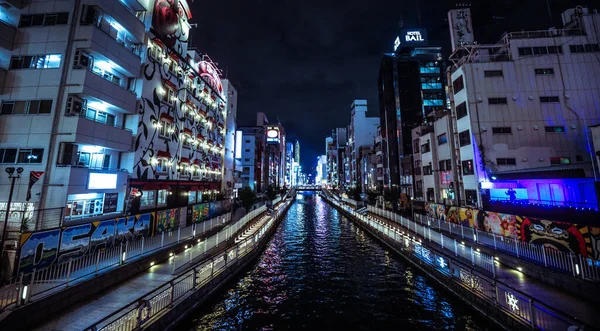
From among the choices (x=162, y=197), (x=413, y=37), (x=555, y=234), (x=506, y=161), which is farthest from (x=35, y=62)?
(x=413, y=37)

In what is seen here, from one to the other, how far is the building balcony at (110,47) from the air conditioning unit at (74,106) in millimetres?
4286

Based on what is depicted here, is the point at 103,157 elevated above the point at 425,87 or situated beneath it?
situated beneath

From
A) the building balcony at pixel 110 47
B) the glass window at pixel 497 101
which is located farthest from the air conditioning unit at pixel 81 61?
the glass window at pixel 497 101

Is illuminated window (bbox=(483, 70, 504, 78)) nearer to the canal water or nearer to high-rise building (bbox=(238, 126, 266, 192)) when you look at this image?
the canal water

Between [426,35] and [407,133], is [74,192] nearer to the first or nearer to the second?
[407,133]

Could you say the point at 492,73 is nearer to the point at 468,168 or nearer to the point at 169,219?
the point at 468,168

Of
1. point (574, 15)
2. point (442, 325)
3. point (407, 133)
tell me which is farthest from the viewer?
point (407, 133)

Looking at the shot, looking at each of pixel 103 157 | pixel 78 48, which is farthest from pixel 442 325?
pixel 78 48

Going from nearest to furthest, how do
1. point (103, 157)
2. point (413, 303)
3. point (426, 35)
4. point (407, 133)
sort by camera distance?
point (413, 303), point (103, 157), point (407, 133), point (426, 35)

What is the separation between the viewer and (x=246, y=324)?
1184 centimetres

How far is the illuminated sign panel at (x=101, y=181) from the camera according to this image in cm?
1927

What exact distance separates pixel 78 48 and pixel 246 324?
2410cm

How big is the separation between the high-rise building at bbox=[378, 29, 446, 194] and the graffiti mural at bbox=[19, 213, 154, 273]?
→ 5742 cm

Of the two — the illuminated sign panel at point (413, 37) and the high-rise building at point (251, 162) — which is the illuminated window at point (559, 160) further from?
the high-rise building at point (251, 162)
